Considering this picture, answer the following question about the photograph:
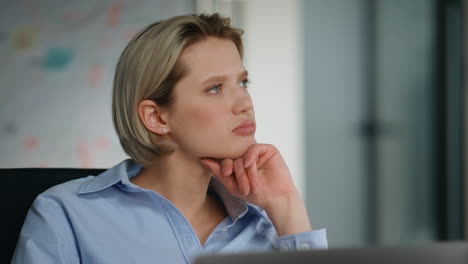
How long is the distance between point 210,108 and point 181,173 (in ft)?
0.62

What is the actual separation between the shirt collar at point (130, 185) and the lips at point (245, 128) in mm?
186

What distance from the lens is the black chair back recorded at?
1.26m

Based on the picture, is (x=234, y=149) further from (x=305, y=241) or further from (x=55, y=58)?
(x=55, y=58)

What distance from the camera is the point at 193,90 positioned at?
1396mm

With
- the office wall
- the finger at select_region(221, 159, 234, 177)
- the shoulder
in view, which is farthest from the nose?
the office wall

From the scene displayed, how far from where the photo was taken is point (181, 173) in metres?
1.45

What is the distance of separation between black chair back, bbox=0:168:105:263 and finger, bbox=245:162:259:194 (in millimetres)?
447

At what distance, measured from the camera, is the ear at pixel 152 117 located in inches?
55.4

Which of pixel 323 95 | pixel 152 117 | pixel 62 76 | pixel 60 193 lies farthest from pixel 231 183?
pixel 323 95

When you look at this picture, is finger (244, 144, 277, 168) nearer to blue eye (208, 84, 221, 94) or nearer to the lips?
the lips

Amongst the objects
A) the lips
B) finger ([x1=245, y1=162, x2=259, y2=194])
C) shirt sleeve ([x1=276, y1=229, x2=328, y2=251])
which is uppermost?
the lips

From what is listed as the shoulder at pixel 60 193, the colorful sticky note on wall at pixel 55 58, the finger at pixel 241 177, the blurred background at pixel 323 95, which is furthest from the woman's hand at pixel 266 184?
the colorful sticky note on wall at pixel 55 58

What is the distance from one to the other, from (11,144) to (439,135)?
251 centimetres

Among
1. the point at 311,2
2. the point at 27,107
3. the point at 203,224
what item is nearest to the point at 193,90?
the point at 203,224
